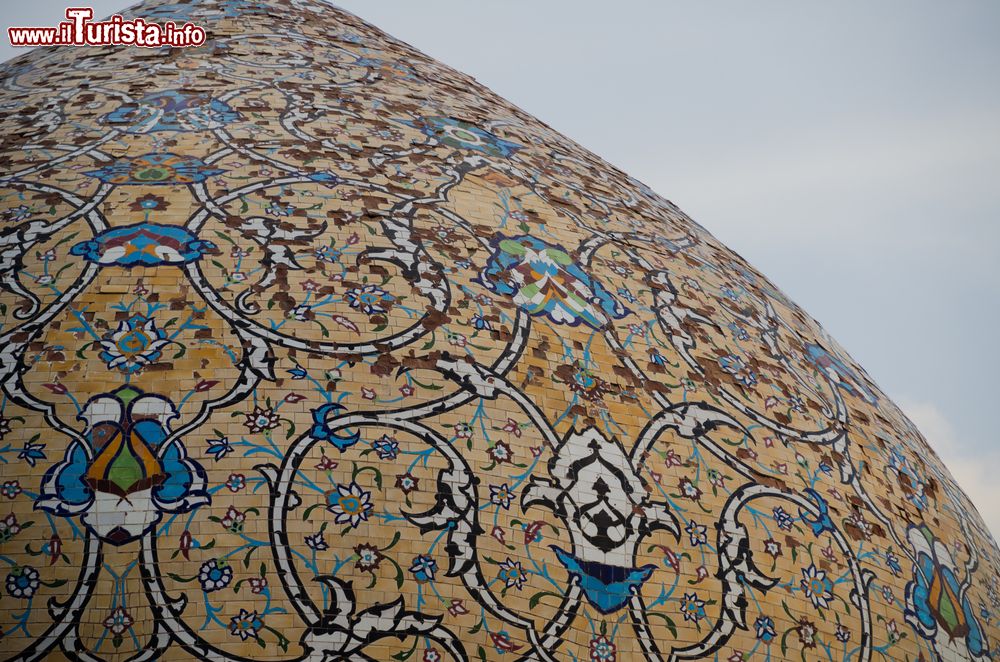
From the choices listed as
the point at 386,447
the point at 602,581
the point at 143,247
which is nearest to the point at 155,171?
the point at 143,247

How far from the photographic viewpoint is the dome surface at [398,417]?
3.12 m

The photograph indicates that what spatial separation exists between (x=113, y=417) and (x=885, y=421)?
3.09 metres

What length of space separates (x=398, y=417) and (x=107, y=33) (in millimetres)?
2841

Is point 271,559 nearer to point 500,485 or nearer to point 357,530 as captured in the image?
point 357,530

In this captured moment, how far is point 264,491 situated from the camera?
3.21 metres

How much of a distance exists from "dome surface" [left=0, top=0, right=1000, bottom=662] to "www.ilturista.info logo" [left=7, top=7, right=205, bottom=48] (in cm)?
25

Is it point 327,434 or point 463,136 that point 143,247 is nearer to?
point 327,434

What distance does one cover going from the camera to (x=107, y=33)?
5230 mm

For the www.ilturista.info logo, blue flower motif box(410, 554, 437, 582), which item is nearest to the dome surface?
blue flower motif box(410, 554, 437, 582)

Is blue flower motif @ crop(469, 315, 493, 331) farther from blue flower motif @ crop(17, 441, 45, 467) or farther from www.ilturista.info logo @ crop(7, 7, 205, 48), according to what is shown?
www.ilturista.info logo @ crop(7, 7, 205, 48)

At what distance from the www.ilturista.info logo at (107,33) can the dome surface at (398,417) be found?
252mm

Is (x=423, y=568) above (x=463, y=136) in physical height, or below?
below

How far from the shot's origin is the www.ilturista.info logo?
16.8ft

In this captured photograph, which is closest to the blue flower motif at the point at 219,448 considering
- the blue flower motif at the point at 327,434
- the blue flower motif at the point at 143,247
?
the blue flower motif at the point at 327,434
